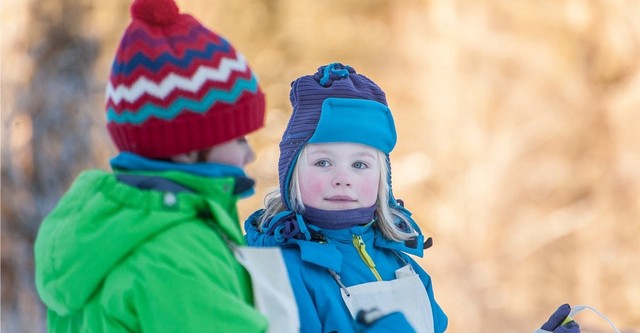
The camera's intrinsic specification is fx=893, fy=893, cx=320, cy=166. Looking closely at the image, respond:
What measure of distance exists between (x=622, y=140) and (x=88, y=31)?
5846mm

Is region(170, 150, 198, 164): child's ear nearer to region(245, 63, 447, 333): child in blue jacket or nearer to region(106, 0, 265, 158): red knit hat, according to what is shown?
region(106, 0, 265, 158): red knit hat

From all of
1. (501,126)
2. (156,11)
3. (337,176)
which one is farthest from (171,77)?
(501,126)

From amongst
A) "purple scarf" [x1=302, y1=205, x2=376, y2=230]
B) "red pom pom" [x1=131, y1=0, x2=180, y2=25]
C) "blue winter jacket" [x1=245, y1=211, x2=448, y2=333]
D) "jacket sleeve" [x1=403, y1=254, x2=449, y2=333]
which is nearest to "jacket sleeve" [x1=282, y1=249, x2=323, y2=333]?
"blue winter jacket" [x1=245, y1=211, x2=448, y2=333]

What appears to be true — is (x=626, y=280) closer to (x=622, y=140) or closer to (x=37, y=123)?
(x=622, y=140)

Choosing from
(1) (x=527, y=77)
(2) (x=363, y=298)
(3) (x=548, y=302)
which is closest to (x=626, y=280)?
(3) (x=548, y=302)

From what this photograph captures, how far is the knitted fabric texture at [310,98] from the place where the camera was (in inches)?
79.5

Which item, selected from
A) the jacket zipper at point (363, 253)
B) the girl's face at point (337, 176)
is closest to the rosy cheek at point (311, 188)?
the girl's face at point (337, 176)

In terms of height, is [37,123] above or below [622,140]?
above

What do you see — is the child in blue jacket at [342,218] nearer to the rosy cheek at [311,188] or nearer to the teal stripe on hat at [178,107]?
the rosy cheek at [311,188]

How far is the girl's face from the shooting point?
6.46 feet

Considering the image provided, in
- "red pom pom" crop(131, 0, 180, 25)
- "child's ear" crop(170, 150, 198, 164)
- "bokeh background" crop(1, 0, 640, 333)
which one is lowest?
"bokeh background" crop(1, 0, 640, 333)

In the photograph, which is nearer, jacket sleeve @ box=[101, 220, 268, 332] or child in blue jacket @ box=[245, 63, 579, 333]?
jacket sleeve @ box=[101, 220, 268, 332]

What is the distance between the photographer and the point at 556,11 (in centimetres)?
909

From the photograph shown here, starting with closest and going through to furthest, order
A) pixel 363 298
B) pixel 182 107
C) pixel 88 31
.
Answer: pixel 182 107, pixel 363 298, pixel 88 31
